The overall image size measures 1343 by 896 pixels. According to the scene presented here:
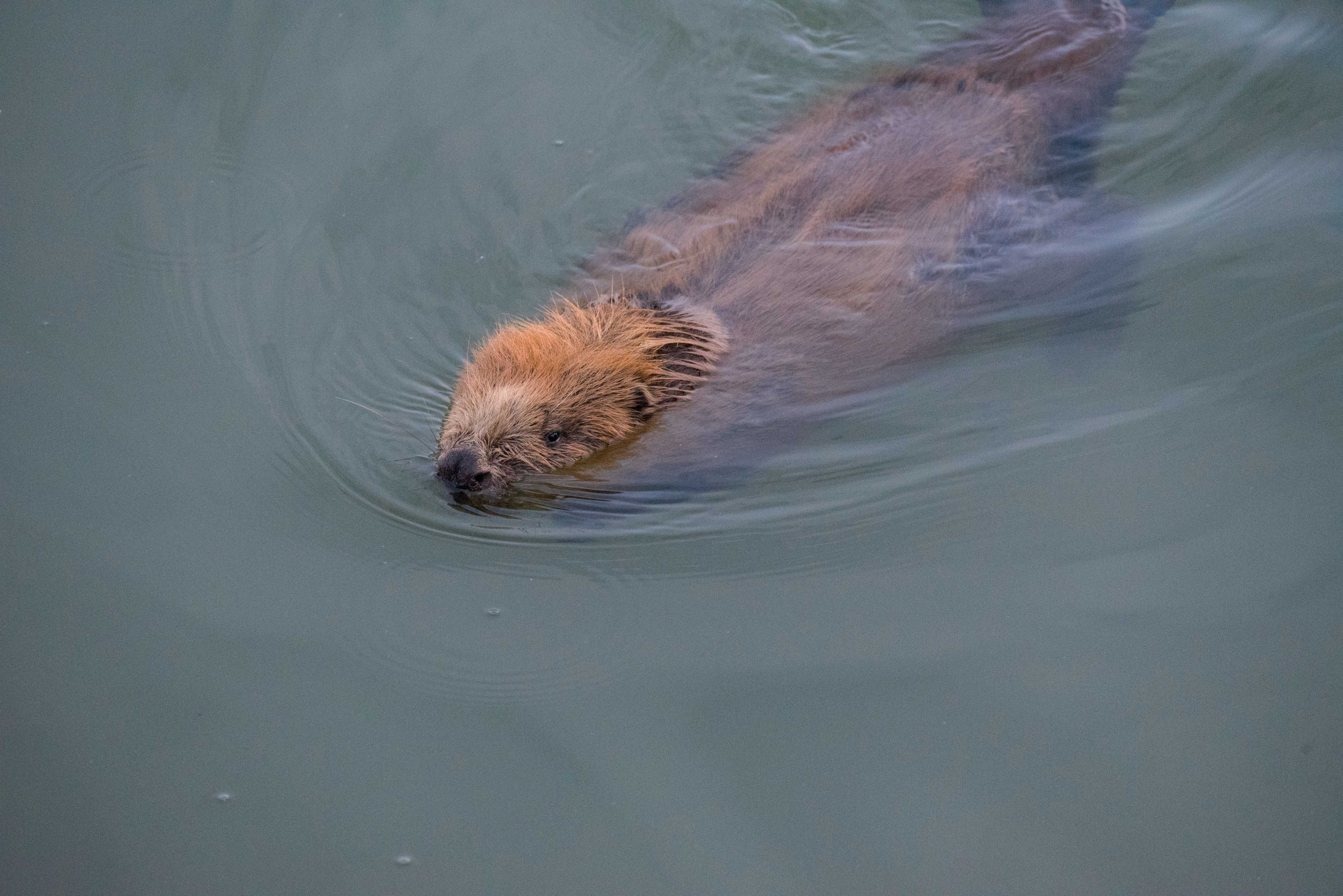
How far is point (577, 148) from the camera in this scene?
12.9 feet

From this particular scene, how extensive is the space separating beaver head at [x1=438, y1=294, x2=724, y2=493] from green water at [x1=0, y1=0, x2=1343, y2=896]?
0.56 ft

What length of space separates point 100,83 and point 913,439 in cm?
308

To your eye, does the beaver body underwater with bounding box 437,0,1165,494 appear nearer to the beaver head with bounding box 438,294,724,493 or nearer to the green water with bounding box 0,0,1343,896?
the beaver head with bounding box 438,294,724,493

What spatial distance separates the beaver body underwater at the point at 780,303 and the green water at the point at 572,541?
0.17 m

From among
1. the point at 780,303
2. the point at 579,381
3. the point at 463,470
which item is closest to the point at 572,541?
the point at 463,470

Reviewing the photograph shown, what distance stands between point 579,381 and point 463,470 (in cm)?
46

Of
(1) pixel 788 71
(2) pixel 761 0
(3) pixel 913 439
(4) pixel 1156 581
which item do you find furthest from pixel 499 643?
(2) pixel 761 0

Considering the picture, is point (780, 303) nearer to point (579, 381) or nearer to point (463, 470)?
point (579, 381)

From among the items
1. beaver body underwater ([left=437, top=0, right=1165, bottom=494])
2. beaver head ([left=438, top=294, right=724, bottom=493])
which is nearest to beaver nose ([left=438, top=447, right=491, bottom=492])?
beaver body underwater ([left=437, top=0, right=1165, bottom=494])

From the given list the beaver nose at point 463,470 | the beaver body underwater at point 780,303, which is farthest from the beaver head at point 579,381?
the beaver nose at point 463,470

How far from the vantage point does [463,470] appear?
2900 millimetres

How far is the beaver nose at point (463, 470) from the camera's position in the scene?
2.90 meters

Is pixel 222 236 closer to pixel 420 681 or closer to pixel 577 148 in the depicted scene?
pixel 577 148

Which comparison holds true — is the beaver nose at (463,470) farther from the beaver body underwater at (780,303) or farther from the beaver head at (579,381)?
the beaver head at (579,381)
